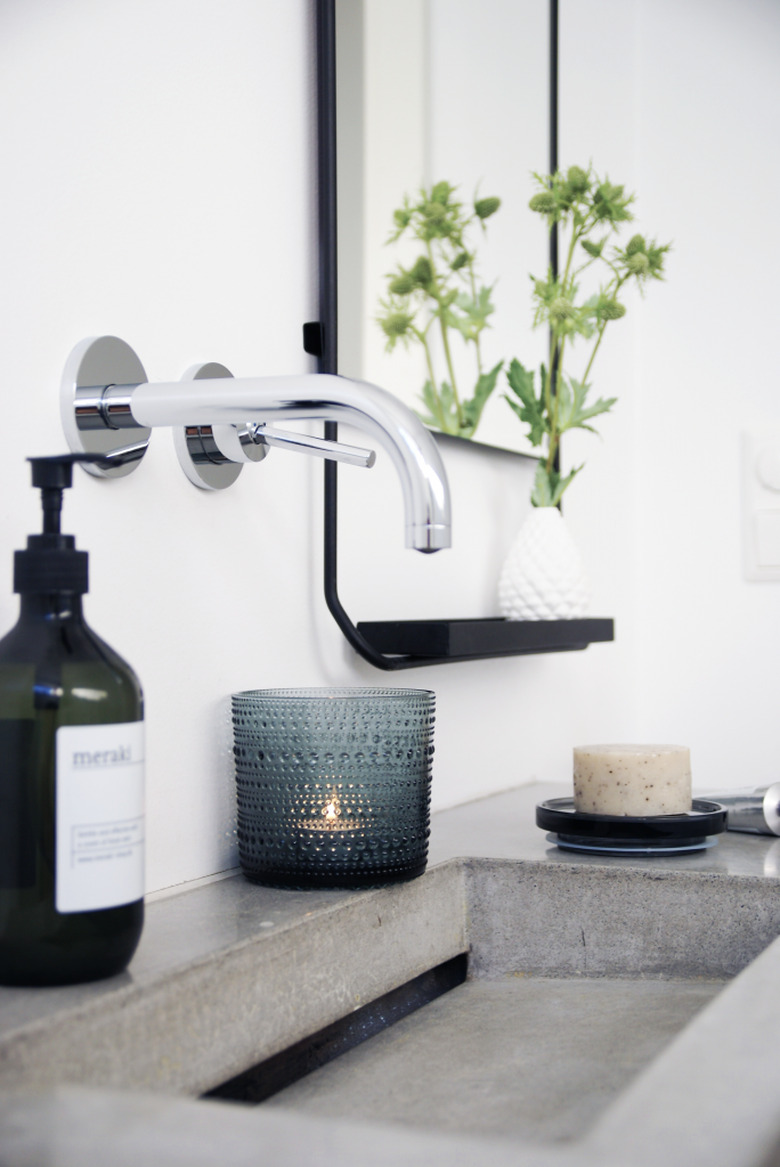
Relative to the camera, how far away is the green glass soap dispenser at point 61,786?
453 millimetres

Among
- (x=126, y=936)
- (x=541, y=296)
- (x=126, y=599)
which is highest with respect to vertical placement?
(x=541, y=296)

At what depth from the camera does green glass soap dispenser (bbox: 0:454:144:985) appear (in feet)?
1.49

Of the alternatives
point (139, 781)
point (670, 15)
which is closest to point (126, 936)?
point (139, 781)

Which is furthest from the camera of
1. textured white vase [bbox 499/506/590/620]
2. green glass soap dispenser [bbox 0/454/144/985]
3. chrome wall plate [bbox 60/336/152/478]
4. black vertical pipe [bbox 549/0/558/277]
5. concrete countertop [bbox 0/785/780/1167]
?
black vertical pipe [bbox 549/0/558/277]

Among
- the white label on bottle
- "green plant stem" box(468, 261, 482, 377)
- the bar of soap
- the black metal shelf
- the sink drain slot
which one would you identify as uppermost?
"green plant stem" box(468, 261, 482, 377)

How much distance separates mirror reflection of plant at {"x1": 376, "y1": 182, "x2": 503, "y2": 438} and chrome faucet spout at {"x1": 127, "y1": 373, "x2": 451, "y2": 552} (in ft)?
1.38

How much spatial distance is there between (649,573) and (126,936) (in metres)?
1.16

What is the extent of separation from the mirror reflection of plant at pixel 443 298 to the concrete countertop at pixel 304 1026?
1.38ft

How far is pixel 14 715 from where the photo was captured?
1.51ft

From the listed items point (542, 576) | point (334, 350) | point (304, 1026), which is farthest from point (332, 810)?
point (542, 576)

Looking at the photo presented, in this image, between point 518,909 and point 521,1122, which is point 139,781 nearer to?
point 521,1122

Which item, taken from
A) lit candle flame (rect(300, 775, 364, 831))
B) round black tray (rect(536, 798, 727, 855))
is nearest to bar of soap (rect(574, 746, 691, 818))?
round black tray (rect(536, 798, 727, 855))

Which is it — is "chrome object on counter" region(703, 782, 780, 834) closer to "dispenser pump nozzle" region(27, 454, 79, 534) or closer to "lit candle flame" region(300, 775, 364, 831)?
"lit candle flame" region(300, 775, 364, 831)

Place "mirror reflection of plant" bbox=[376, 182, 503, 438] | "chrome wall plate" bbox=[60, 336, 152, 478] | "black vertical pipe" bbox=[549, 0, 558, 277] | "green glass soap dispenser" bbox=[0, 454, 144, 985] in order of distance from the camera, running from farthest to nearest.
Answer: "black vertical pipe" bbox=[549, 0, 558, 277], "mirror reflection of plant" bbox=[376, 182, 503, 438], "chrome wall plate" bbox=[60, 336, 152, 478], "green glass soap dispenser" bbox=[0, 454, 144, 985]
